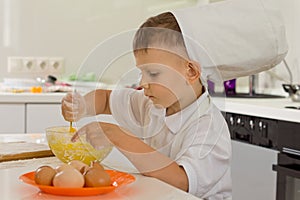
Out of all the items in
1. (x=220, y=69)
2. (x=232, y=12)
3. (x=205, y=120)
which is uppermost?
(x=232, y=12)

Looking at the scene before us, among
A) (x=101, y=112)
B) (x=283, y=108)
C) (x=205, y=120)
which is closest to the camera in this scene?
(x=205, y=120)

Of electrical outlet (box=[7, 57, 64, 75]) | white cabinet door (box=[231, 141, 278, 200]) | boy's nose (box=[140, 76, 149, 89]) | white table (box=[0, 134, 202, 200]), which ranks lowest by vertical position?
white cabinet door (box=[231, 141, 278, 200])

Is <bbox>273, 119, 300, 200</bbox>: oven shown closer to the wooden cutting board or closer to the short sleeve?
the short sleeve

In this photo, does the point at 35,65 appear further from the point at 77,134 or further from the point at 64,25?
the point at 77,134

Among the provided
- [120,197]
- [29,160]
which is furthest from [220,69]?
[29,160]

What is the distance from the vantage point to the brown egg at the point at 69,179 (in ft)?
3.35

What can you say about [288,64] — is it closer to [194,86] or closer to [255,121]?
[255,121]

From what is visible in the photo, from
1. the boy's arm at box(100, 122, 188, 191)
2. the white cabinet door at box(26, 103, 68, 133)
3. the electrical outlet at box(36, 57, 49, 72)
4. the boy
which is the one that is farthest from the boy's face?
the electrical outlet at box(36, 57, 49, 72)

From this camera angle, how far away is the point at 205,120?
1330 mm

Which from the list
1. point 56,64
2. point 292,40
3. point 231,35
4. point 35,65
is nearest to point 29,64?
point 35,65

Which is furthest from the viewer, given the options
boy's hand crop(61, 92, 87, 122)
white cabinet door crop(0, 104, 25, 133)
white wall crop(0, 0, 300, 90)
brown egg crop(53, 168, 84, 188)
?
white wall crop(0, 0, 300, 90)

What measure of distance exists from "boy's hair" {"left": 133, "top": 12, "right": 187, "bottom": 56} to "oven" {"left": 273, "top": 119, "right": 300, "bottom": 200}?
0.97m

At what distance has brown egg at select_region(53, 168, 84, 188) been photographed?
40.2 inches

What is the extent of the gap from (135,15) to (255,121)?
143cm
